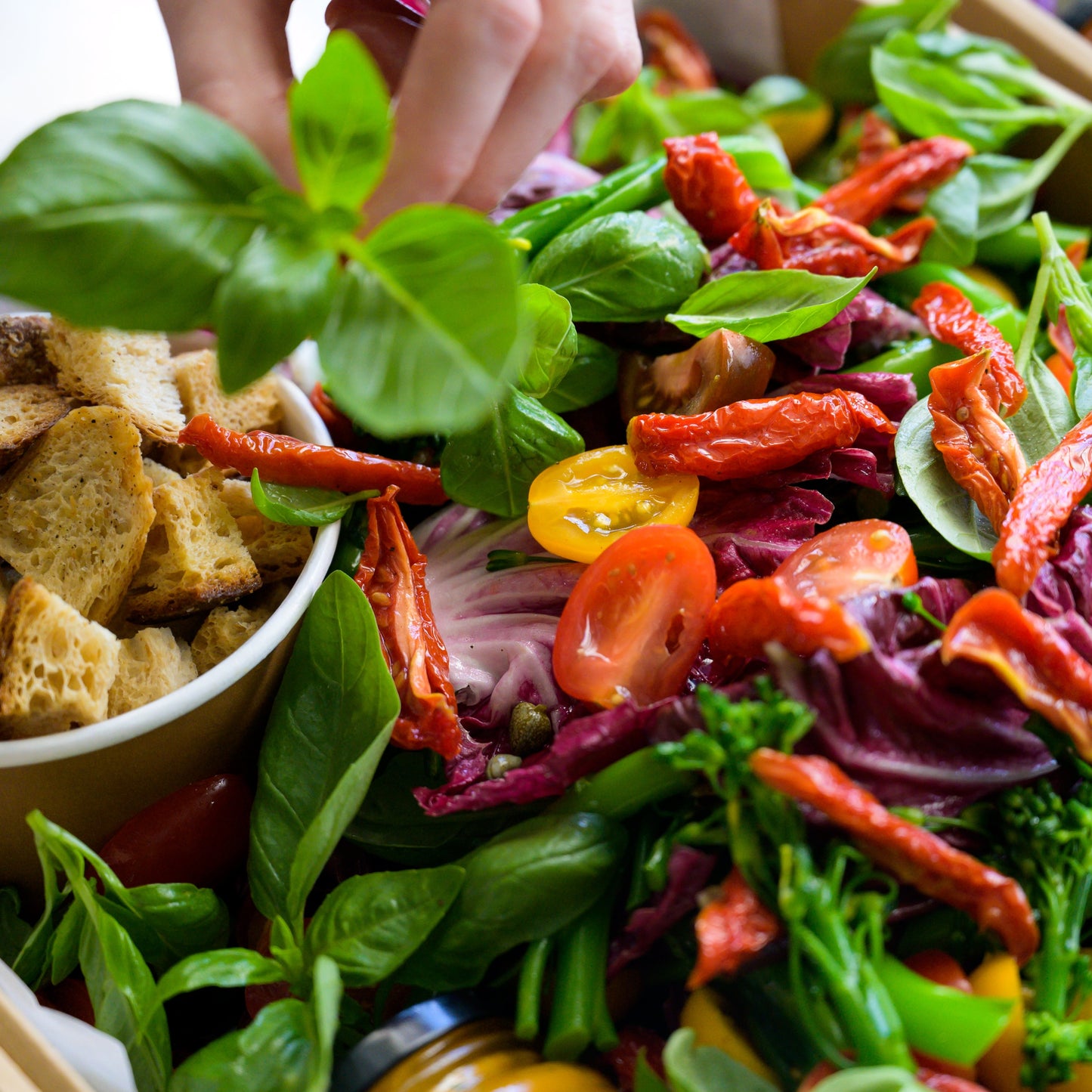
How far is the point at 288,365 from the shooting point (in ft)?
5.71

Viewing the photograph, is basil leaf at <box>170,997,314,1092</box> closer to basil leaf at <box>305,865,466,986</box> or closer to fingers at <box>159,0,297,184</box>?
basil leaf at <box>305,865,466,986</box>

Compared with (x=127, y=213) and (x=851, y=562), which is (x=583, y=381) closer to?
(x=851, y=562)

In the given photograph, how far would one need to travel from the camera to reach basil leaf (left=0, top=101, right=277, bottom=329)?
71cm

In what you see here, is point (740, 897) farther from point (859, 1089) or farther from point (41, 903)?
point (41, 903)

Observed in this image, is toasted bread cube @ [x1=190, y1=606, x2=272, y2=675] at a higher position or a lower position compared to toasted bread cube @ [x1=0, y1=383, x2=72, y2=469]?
lower

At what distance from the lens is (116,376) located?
125 centimetres

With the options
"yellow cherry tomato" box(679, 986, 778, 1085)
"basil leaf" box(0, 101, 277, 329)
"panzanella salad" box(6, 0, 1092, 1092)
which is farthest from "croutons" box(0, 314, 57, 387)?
"yellow cherry tomato" box(679, 986, 778, 1085)

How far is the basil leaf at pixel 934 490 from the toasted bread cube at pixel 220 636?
0.81m

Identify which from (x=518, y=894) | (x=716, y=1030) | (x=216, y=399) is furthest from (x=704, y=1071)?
(x=216, y=399)

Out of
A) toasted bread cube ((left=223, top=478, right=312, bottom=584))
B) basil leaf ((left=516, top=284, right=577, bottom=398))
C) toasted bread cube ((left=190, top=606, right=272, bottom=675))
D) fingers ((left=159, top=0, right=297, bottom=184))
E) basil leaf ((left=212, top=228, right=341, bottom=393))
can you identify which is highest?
fingers ((left=159, top=0, right=297, bottom=184))

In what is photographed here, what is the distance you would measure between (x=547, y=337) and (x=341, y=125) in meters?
0.44

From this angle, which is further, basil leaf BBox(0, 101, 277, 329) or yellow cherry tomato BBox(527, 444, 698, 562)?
yellow cherry tomato BBox(527, 444, 698, 562)

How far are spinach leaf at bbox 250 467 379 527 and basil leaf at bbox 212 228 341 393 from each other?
0.40 m

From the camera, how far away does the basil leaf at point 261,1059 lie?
0.90 meters
